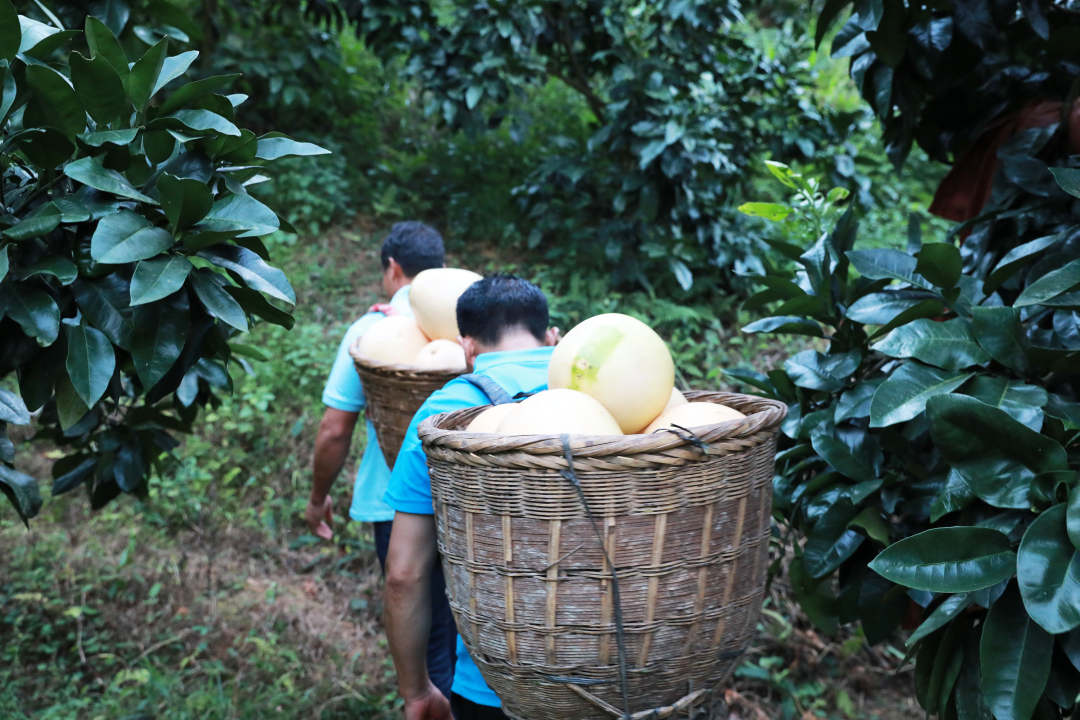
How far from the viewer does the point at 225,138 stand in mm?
1529

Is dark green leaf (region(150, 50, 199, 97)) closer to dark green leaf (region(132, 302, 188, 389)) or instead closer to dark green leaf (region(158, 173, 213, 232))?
dark green leaf (region(158, 173, 213, 232))

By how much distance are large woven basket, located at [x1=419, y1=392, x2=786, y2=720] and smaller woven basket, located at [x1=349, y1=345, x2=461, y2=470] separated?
0.82 metres

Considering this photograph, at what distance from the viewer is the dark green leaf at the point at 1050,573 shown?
1.20 m

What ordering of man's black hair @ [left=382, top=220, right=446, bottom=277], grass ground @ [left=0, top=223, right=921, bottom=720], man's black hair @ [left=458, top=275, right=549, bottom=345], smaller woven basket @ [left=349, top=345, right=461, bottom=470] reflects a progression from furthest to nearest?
grass ground @ [left=0, top=223, right=921, bottom=720]
man's black hair @ [left=382, top=220, right=446, bottom=277]
smaller woven basket @ [left=349, top=345, right=461, bottom=470]
man's black hair @ [left=458, top=275, right=549, bottom=345]

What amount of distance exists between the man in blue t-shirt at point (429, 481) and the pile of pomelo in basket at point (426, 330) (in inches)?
13.9

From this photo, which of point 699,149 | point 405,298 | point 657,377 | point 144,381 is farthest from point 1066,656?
point 699,149

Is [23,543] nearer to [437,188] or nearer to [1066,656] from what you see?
[437,188]

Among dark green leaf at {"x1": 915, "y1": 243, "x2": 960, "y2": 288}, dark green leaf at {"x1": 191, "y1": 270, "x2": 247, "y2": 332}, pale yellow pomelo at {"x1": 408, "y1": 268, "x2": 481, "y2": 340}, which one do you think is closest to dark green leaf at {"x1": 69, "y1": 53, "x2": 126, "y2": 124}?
dark green leaf at {"x1": 191, "y1": 270, "x2": 247, "y2": 332}

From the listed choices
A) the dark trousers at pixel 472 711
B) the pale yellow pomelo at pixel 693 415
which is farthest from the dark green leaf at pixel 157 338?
the dark trousers at pixel 472 711

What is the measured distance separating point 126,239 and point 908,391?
53.7 inches

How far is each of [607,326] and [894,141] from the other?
1.58m

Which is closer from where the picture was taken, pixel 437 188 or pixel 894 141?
pixel 894 141

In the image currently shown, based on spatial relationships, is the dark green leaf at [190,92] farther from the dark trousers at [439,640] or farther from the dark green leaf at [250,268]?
the dark trousers at [439,640]

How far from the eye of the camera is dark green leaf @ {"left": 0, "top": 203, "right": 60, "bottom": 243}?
1396 mm
